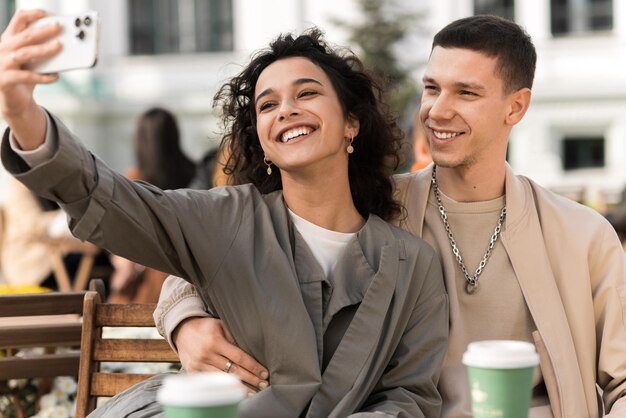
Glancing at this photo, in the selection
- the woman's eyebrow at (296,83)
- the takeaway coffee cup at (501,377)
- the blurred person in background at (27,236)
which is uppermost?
the woman's eyebrow at (296,83)

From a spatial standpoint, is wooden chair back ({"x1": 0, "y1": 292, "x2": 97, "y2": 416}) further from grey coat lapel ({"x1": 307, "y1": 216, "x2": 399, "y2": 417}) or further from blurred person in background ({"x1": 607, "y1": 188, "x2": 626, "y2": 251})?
blurred person in background ({"x1": 607, "y1": 188, "x2": 626, "y2": 251})

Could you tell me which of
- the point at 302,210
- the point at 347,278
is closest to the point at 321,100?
the point at 302,210

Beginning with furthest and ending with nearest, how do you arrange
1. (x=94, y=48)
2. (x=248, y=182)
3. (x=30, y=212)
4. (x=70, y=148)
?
Result: (x=30, y=212)
(x=248, y=182)
(x=70, y=148)
(x=94, y=48)

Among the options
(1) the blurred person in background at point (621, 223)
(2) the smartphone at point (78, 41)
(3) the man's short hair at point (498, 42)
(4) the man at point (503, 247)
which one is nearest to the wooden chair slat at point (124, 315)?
(4) the man at point (503, 247)

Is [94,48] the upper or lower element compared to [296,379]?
upper

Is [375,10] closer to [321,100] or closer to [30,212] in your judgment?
[30,212]

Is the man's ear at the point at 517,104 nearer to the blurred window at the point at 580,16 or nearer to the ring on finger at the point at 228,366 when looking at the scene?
the ring on finger at the point at 228,366

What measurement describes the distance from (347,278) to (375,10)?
21321mm

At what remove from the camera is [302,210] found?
3.24 m

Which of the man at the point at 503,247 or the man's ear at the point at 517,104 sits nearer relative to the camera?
the man at the point at 503,247

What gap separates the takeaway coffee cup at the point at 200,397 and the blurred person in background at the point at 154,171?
16.2ft

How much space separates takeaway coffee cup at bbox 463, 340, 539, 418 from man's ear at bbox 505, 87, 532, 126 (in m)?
1.50

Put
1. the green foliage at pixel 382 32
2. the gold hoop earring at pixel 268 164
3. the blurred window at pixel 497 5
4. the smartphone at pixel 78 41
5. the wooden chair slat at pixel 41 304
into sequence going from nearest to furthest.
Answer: the smartphone at pixel 78 41, the gold hoop earring at pixel 268 164, the wooden chair slat at pixel 41 304, the green foliage at pixel 382 32, the blurred window at pixel 497 5

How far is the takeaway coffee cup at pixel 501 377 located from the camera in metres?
2.05
